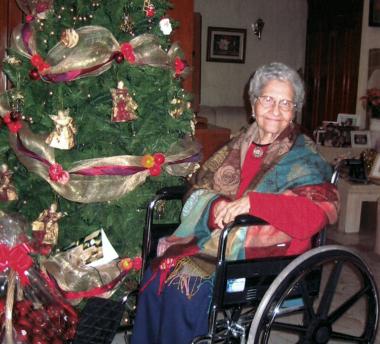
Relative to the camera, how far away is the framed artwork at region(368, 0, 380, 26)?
5.70 m

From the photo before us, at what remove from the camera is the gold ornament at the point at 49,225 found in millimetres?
1958

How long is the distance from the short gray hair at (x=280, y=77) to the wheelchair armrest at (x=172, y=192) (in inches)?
16.4

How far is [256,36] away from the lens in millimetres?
6961

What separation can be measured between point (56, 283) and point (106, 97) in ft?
2.43

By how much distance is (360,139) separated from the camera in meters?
4.86

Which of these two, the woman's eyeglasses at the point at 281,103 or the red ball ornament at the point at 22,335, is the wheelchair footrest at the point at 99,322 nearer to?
the red ball ornament at the point at 22,335

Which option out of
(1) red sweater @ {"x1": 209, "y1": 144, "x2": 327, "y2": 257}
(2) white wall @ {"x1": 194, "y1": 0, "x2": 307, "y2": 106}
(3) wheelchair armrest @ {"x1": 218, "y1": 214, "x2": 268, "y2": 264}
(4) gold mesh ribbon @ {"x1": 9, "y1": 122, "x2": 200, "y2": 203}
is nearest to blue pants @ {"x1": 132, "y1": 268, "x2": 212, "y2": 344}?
(3) wheelchair armrest @ {"x1": 218, "y1": 214, "x2": 268, "y2": 264}

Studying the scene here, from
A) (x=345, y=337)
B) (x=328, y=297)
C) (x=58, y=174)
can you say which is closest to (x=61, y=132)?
(x=58, y=174)

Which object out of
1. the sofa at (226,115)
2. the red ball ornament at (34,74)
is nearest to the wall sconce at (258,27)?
the sofa at (226,115)

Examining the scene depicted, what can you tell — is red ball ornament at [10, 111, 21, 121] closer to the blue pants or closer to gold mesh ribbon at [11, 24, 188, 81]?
gold mesh ribbon at [11, 24, 188, 81]

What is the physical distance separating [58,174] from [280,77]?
2.84 feet

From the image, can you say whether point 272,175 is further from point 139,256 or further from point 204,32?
point 204,32

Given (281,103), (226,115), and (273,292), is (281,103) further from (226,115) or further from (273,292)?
(226,115)

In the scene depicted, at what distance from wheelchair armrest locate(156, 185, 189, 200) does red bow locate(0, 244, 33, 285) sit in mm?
472
